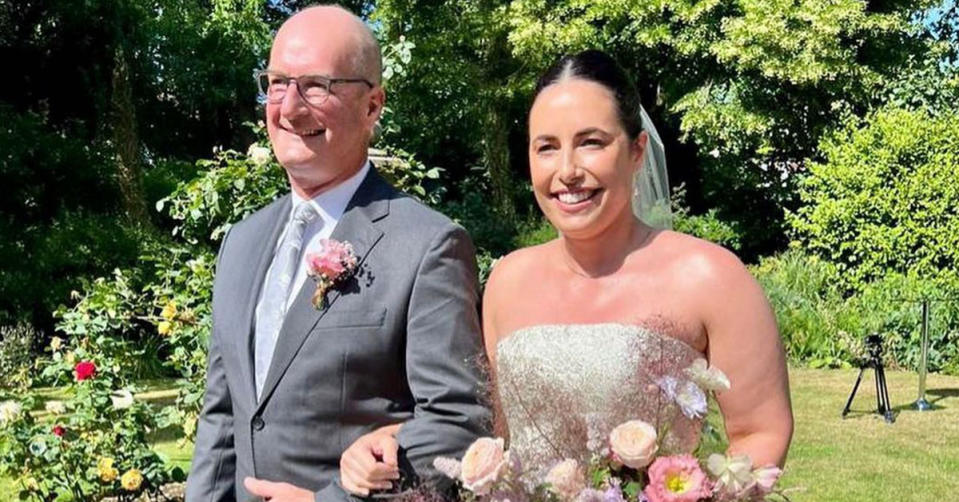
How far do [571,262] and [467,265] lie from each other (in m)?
0.22

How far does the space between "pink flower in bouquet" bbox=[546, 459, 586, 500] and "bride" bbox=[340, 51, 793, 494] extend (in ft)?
0.46

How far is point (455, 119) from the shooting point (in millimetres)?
21156

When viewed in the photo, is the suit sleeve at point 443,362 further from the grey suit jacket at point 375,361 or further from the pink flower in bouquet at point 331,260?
the pink flower in bouquet at point 331,260

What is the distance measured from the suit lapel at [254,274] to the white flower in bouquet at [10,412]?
4.40 meters

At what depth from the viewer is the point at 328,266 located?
2.17 metres

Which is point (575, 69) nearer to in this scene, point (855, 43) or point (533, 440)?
point (533, 440)

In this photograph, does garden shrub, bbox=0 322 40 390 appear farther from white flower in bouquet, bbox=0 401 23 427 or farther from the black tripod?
the black tripod

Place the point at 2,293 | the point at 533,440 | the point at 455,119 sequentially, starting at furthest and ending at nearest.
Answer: the point at 455,119, the point at 2,293, the point at 533,440

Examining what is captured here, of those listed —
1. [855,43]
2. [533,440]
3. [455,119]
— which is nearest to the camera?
[533,440]

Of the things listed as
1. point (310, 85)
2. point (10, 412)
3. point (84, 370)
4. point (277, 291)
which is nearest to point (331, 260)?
point (277, 291)

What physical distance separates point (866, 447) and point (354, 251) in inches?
342

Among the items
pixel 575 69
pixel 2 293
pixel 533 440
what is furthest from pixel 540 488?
pixel 2 293

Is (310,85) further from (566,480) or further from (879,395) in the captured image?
(879,395)

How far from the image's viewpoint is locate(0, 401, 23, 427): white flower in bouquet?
625 centimetres
